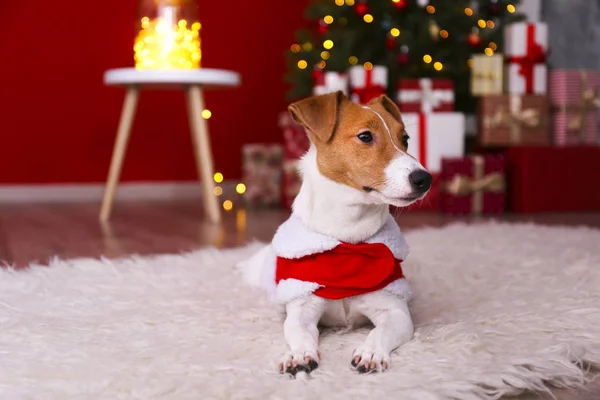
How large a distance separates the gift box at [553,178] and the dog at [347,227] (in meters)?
2.45

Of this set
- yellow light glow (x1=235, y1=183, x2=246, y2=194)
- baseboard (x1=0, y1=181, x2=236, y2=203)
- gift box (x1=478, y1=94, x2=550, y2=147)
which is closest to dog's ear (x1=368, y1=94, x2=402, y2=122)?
gift box (x1=478, y1=94, x2=550, y2=147)

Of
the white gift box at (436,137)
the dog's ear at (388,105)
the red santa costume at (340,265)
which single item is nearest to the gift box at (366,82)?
the white gift box at (436,137)

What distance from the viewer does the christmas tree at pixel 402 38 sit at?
3867mm

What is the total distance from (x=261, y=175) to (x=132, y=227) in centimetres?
107

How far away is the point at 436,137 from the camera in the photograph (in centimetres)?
377

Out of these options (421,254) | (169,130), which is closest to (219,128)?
(169,130)

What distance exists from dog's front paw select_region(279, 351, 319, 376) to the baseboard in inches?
133

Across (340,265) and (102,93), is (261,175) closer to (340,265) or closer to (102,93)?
(102,93)

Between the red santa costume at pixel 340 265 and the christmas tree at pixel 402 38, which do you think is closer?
the red santa costume at pixel 340 265

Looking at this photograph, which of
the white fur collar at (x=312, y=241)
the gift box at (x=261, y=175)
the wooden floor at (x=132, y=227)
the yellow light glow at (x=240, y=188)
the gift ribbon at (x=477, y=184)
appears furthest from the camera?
the yellow light glow at (x=240, y=188)

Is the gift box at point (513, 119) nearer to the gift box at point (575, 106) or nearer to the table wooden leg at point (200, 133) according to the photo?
the gift box at point (575, 106)

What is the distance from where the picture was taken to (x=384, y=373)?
116cm

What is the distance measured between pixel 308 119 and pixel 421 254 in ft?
3.14

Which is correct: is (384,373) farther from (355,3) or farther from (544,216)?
(355,3)
